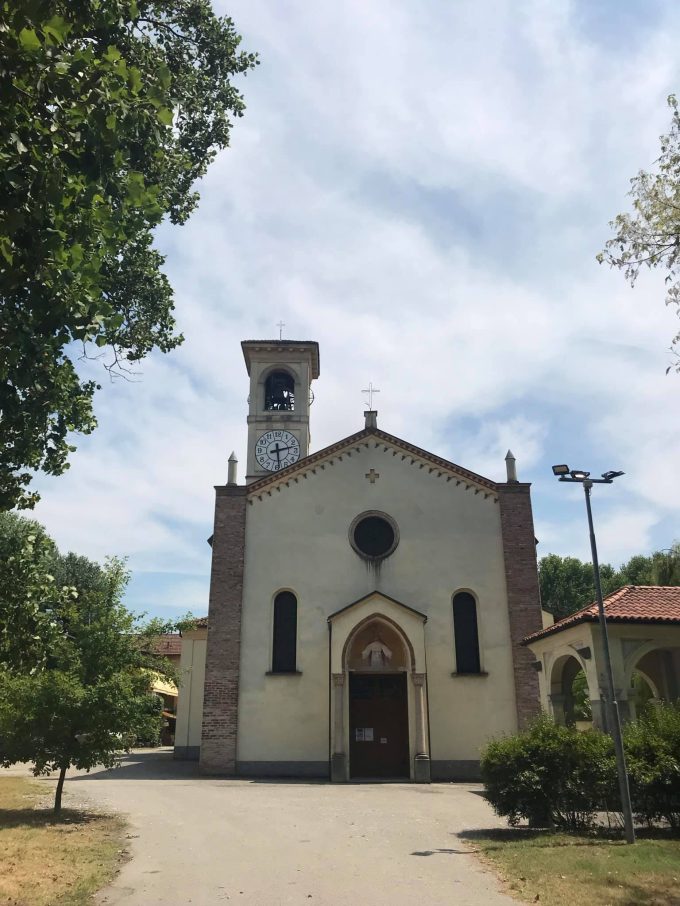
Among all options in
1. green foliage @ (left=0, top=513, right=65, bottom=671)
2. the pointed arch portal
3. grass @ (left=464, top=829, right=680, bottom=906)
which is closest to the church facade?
the pointed arch portal

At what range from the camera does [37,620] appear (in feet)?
30.0

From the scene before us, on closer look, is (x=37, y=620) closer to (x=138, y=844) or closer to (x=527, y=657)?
(x=138, y=844)

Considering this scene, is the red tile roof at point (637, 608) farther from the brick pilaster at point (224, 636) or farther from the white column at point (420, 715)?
the brick pilaster at point (224, 636)

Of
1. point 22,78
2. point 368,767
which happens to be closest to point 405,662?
point 368,767

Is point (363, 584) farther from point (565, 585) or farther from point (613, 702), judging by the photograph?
point (565, 585)

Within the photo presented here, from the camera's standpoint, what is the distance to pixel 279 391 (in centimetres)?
3647

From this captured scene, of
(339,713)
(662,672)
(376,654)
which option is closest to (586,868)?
(662,672)

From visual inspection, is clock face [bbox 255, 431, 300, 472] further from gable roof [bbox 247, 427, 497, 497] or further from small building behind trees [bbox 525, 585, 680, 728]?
small building behind trees [bbox 525, 585, 680, 728]

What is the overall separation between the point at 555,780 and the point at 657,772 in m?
1.56

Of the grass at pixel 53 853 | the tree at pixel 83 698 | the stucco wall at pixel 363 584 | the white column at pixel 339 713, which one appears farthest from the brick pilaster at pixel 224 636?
the tree at pixel 83 698

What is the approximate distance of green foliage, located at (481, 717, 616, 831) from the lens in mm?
11820

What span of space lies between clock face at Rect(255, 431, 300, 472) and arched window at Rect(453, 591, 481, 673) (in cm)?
1315

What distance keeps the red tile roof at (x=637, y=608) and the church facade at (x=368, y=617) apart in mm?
5462

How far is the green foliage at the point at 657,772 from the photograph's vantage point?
11461 millimetres
